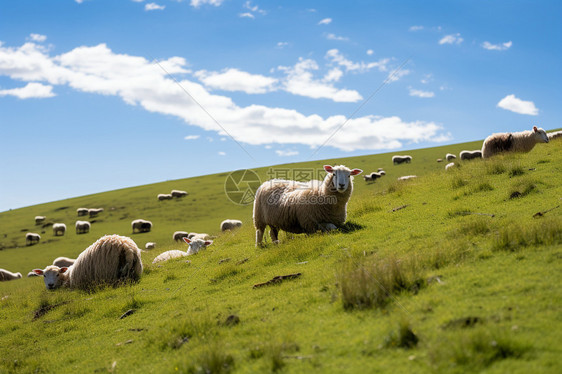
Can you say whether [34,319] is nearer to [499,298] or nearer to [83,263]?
[83,263]

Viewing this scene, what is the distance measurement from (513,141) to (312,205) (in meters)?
12.5

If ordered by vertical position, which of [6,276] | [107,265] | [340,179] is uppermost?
[340,179]

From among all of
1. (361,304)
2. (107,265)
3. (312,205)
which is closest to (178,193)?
(107,265)

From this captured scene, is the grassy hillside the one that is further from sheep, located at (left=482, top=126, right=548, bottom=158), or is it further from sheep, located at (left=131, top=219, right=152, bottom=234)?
sheep, located at (left=131, top=219, right=152, bottom=234)

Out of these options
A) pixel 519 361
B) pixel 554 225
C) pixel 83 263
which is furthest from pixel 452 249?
pixel 83 263

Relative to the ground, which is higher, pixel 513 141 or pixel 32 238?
pixel 513 141

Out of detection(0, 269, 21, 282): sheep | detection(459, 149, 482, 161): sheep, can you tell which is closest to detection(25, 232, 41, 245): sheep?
detection(0, 269, 21, 282): sheep

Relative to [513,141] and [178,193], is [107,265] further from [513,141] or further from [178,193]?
[178,193]

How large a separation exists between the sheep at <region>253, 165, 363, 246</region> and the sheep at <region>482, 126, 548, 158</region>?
10.5 metres

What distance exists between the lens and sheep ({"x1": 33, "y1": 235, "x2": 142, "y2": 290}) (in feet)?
38.3

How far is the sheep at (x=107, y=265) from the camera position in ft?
38.3

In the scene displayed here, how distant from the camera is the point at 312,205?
37.2 feet

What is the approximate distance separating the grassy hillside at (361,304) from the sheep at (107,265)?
58 cm

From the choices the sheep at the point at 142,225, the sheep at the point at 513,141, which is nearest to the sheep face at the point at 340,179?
the sheep at the point at 513,141
